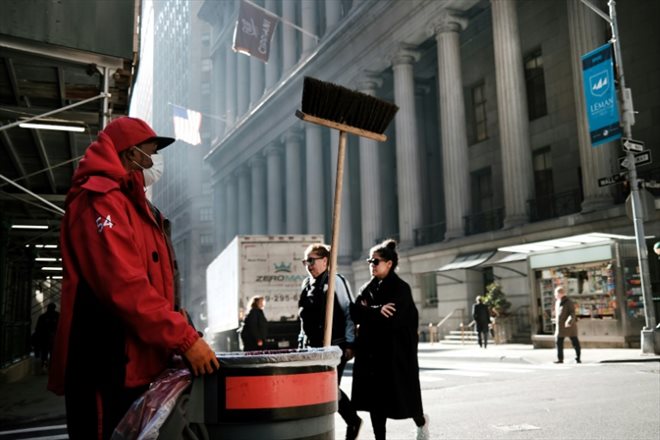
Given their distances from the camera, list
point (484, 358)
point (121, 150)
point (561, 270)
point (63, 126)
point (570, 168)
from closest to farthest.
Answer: point (121, 150), point (63, 126), point (484, 358), point (561, 270), point (570, 168)

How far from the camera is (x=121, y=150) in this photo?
128 inches

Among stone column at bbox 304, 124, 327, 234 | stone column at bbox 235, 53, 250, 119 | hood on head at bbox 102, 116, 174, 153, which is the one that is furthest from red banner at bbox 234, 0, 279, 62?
hood on head at bbox 102, 116, 174, 153

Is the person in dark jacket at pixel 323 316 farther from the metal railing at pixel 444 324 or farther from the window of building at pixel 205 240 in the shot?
the window of building at pixel 205 240

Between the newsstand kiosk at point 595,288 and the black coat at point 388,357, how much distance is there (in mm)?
14832

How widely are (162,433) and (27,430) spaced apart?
26.4 feet

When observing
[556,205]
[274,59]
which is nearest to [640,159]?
[556,205]

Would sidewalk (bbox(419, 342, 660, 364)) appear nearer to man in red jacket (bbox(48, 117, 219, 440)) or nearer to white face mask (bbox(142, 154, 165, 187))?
white face mask (bbox(142, 154, 165, 187))

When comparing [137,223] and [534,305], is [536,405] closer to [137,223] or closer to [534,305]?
[137,223]

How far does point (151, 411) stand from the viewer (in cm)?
273

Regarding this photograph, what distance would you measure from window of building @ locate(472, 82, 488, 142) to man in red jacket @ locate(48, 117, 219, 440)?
32.1 metres

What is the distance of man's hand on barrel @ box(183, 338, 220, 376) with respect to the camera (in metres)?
2.75

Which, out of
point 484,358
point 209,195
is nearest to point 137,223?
point 484,358

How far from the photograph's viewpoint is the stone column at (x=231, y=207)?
6438cm

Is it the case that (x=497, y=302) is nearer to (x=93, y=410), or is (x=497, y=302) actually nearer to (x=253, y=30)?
(x=253, y=30)
